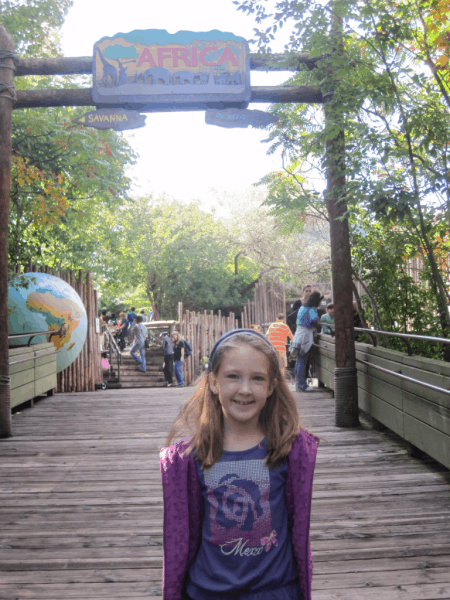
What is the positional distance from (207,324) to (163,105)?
1257 centimetres

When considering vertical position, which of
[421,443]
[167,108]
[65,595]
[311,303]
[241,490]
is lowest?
[65,595]

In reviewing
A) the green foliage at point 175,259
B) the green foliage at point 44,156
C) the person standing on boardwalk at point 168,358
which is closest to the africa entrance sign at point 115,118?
the green foliage at point 44,156

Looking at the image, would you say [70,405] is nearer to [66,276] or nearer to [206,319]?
[66,276]

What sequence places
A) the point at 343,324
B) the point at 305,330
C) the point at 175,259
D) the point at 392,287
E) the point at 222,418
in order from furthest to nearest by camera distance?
the point at 175,259 < the point at 305,330 < the point at 392,287 < the point at 343,324 < the point at 222,418

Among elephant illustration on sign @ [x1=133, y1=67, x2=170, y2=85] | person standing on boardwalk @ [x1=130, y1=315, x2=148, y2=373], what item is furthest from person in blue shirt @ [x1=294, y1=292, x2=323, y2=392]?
person standing on boardwalk @ [x1=130, y1=315, x2=148, y2=373]

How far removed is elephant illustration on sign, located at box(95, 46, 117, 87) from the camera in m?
6.93

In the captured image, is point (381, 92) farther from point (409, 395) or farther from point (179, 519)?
point (179, 519)

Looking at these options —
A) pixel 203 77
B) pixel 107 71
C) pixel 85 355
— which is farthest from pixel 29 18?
pixel 85 355

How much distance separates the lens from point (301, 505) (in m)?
1.80

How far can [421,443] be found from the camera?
4.74 meters

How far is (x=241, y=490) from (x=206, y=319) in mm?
17125

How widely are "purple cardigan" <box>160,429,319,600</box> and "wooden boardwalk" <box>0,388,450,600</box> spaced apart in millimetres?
675

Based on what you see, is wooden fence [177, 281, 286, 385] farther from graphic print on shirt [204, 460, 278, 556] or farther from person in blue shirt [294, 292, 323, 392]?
graphic print on shirt [204, 460, 278, 556]

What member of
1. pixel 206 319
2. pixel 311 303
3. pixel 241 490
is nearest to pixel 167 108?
pixel 311 303
